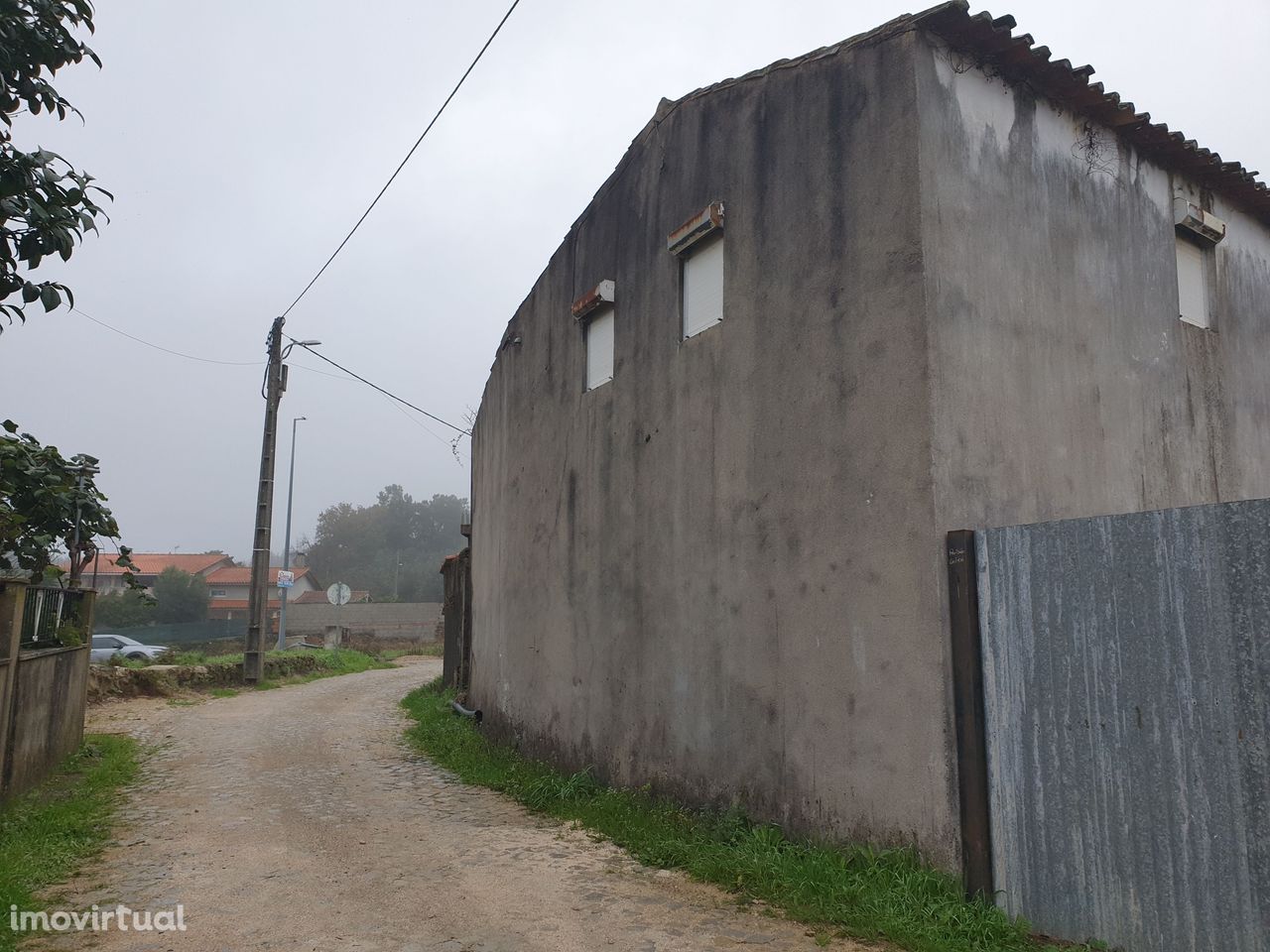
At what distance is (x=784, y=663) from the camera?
6031 millimetres

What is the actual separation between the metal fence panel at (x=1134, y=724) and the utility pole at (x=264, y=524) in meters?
17.2

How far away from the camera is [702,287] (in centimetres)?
738

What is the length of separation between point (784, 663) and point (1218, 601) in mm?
2690

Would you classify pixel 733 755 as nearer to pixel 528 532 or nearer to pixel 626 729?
pixel 626 729

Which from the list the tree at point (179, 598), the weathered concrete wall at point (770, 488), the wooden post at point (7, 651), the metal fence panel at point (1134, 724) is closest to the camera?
the metal fence panel at point (1134, 724)

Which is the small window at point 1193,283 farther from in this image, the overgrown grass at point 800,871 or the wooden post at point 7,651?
the wooden post at point 7,651

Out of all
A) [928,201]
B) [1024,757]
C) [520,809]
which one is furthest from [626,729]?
[928,201]

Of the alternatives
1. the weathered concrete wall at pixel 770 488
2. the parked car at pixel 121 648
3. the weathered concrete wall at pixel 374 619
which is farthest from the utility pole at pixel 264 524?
the weathered concrete wall at pixel 374 619

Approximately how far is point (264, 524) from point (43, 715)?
1156cm

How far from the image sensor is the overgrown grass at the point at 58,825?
5.32 metres

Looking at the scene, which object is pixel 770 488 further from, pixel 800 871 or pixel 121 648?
pixel 121 648

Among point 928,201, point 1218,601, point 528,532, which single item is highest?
point 928,201

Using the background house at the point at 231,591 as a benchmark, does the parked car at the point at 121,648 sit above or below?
below

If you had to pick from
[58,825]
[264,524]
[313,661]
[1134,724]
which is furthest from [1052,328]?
[313,661]
